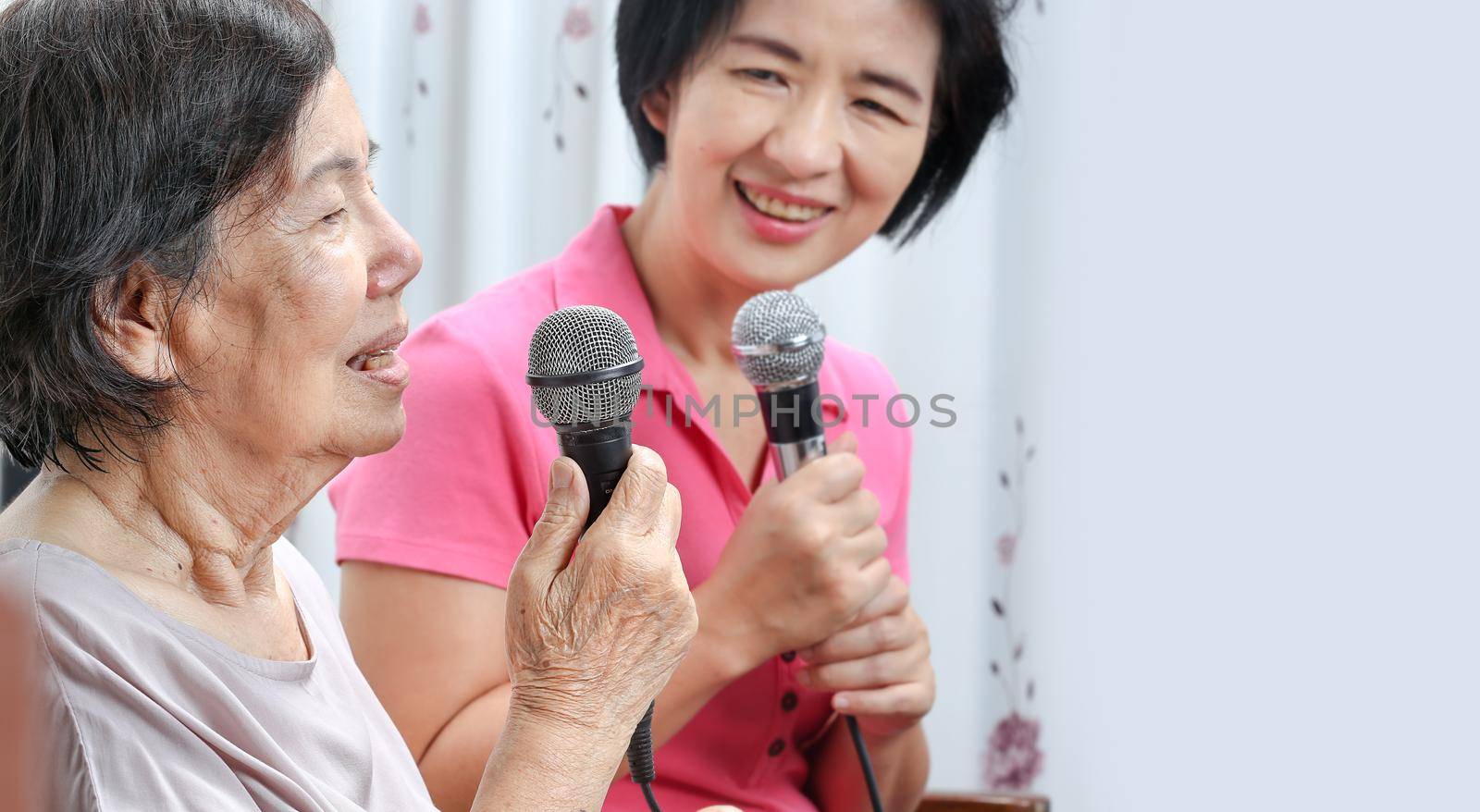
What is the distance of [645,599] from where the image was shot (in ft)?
2.57

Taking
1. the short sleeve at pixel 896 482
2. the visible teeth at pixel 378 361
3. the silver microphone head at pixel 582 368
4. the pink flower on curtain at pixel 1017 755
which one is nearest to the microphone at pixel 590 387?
the silver microphone head at pixel 582 368

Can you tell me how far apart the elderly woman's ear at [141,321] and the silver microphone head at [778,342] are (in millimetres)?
457

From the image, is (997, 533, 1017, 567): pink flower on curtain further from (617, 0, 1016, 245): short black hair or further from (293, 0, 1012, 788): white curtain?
(617, 0, 1016, 245): short black hair

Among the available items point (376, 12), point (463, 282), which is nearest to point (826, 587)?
point (463, 282)

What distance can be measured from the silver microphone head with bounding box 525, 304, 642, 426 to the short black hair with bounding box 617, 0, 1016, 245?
1.65 ft

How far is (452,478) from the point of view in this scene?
1083 mm

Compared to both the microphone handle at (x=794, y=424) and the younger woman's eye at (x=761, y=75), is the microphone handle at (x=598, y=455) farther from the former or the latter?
the younger woman's eye at (x=761, y=75)

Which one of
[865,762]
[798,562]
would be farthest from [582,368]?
[865,762]

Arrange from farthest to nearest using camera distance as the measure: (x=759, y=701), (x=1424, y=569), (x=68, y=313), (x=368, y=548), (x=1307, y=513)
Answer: (x=1307, y=513), (x=1424, y=569), (x=759, y=701), (x=368, y=548), (x=68, y=313)

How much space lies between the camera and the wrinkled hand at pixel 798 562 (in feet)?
3.44

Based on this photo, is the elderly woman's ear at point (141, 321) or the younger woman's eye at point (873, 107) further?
the younger woman's eye at point (873, 107)

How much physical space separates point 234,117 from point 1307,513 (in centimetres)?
167

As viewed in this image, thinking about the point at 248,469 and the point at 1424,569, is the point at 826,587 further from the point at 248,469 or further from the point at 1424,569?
the point at 1424,569

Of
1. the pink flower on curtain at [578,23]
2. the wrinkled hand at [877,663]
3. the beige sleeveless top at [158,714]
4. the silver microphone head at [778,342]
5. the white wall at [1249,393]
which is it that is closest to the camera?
the beige sleeveless top at [158,714]
